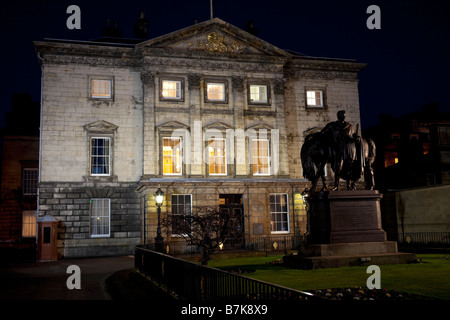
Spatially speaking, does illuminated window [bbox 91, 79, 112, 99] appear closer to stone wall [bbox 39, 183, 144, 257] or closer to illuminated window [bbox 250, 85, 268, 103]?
stone wall [bbox 39, 183, 144, 257]

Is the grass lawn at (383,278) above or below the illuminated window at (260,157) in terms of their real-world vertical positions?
below

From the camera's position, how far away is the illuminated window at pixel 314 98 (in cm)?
3491

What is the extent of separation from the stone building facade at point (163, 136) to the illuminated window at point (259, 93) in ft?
0.25

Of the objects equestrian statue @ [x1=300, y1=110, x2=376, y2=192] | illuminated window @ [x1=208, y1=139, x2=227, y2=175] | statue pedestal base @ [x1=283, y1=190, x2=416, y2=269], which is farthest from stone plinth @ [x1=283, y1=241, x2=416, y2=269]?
illuminated window @ [x1=208, y1=139, x2=227, y2=175]

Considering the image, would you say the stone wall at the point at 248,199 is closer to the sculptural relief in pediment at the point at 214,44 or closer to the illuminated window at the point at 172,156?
the illuminated window at the point at 172,156

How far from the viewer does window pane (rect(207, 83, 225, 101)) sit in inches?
1270

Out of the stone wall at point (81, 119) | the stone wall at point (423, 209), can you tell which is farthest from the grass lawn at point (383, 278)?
the stone wall at point (81, 119)

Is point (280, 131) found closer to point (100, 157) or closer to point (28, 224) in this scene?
point (100, 157)

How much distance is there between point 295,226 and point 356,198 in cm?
1808

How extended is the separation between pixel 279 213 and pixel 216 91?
10058mm

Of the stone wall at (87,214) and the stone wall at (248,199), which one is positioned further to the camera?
the stone wall at (87,214)

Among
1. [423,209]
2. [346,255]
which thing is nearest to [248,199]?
[423,209]

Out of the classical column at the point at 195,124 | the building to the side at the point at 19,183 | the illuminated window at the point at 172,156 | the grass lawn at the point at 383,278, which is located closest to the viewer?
the grass lawn at the point at 383,278

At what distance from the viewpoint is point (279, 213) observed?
32.2 metres
